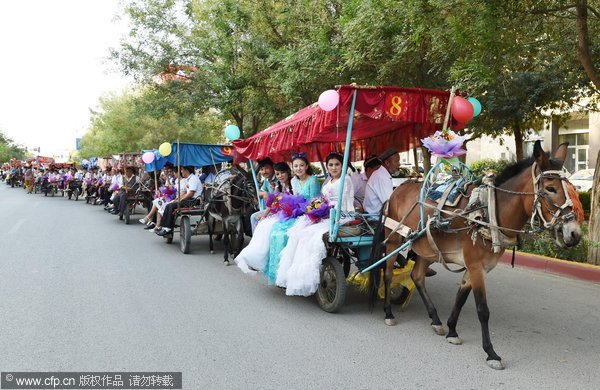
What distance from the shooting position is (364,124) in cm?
689

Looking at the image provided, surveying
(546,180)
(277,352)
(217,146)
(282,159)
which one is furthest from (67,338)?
(217,146)

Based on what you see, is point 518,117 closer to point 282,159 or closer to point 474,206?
point 282,159

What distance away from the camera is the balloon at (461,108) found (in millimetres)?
5414

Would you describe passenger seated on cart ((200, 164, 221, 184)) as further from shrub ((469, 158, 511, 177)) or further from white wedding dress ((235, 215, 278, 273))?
shrub ((469, 158, 511, 177))

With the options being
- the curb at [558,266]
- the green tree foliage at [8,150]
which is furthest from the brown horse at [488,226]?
the green tree foliage at [8,150]

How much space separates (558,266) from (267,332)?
17.6 ft

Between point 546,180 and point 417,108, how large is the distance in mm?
1887

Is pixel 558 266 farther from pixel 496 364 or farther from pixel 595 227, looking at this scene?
pixel 496 364

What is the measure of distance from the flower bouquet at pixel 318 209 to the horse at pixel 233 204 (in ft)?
10.7

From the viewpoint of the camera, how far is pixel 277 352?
4453 mm

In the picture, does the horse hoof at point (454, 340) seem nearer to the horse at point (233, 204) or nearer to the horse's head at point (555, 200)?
the horse's head at point (555, 200)

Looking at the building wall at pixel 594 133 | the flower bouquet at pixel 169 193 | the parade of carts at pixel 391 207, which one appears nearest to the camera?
the parade of carts at pixel 391 207

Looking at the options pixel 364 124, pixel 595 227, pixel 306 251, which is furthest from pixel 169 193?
pixel 595 227

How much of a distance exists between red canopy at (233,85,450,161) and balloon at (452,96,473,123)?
6.9 inches
